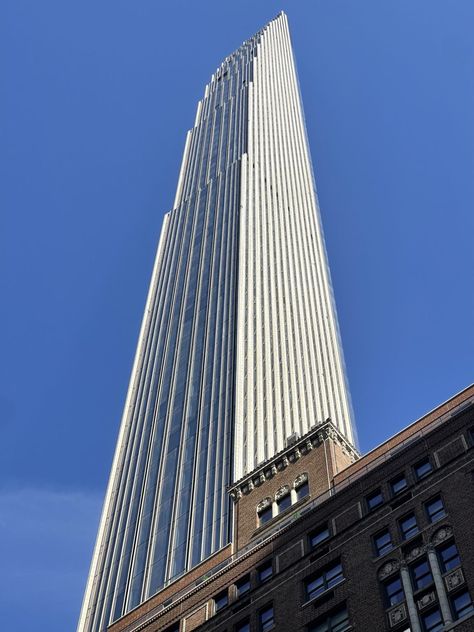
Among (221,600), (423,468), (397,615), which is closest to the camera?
(397,615)

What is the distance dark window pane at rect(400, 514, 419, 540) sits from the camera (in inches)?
1831

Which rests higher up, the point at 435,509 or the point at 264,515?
the point at 264,515

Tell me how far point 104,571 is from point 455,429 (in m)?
50.9

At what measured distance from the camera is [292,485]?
61594mm

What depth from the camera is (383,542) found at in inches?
1863

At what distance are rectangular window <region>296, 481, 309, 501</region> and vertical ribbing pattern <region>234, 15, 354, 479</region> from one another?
27.5 metres

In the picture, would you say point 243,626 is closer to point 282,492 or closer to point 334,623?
point 334,623

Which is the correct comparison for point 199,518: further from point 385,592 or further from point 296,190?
point 296,190

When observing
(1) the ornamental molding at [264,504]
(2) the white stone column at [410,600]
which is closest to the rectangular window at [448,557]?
(2) the white stone column at [410,600]

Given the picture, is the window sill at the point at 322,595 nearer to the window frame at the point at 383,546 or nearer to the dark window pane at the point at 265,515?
the window frame at the point at 383,546

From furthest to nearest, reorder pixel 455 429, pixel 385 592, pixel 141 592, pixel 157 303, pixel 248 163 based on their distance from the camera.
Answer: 1. pixel 248 163
2. pixel 157 303
3. pixel 141 592
4. pixel 455 429
5. pixel 385 592

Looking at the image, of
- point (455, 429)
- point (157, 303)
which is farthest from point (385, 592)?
point (157, 303)

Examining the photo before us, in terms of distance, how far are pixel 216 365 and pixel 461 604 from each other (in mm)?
70719

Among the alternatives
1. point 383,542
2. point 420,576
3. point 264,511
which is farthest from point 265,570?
point 420,576
